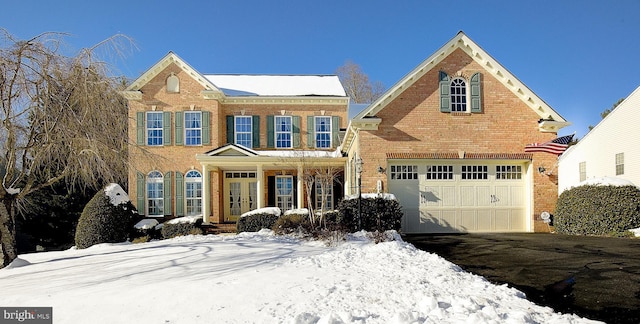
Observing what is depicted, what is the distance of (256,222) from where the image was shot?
13570 mm

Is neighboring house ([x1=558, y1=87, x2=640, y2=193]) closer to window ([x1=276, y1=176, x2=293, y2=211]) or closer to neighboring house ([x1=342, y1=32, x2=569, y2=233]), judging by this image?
neighboring house ([x1=342, y1=32, x2=569, y2=233])

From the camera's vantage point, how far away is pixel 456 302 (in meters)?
4.06

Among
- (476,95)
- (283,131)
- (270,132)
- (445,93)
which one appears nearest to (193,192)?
(270,132)

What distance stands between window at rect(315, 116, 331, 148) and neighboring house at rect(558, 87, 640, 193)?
10.3 m

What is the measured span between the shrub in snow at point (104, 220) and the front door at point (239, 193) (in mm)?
4813

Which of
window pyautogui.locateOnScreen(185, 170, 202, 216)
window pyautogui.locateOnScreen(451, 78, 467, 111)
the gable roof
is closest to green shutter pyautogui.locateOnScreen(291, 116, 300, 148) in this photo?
window pyautogui.locateOnScreen(185, 170, 202, 216)

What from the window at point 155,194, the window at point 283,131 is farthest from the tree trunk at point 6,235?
the window at point 283,131

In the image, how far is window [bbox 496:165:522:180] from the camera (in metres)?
12.4

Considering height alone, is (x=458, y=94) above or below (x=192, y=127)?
above

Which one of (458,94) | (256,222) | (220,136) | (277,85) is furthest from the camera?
(277,85)

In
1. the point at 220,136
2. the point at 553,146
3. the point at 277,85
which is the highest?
the point at 277,85

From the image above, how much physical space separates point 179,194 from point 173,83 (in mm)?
5526

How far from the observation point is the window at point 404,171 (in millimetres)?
12328

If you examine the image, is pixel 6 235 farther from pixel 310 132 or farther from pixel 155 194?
pixel 310 132
